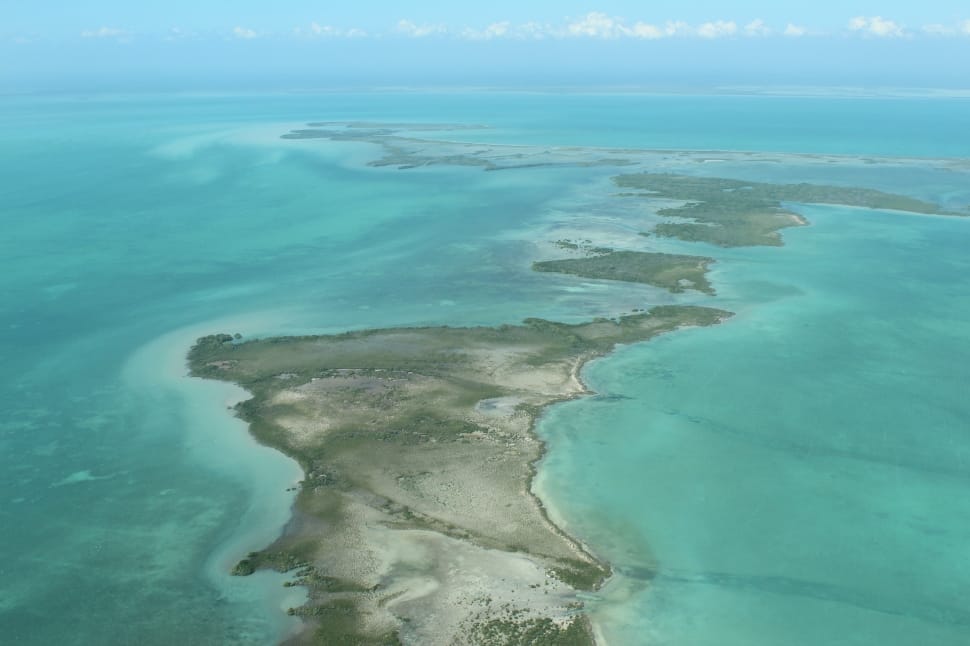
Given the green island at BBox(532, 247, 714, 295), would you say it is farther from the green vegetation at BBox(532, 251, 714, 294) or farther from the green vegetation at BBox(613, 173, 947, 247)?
the green vegetation at BBox(613, 173, 947, 247)

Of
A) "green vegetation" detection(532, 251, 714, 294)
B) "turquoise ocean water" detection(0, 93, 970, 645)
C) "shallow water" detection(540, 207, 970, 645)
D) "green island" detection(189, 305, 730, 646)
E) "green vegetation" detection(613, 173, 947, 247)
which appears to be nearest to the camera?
"green island" detection(189, 305, 730, 646)

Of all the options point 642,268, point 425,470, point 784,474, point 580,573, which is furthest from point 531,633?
point 642,268

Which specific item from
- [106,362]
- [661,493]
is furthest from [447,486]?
[106,362]

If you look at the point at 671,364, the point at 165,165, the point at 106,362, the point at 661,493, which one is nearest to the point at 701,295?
the point at 671,364

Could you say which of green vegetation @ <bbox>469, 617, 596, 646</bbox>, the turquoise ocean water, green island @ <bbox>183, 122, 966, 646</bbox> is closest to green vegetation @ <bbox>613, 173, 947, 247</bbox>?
the turquoise ocean water

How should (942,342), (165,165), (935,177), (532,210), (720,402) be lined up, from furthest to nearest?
(165,165) → (935,177) → (532,210) → (942,342) → (720,402)

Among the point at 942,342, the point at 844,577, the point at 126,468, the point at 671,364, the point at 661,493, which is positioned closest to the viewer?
the point at 844,577

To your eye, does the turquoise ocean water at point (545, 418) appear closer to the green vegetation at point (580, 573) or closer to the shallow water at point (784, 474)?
the shallow water at point (784, 474)

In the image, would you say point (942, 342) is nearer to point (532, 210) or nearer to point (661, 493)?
point (661, 493)

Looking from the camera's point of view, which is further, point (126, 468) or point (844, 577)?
point (126, 468)
